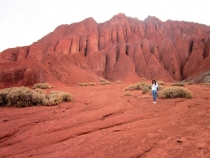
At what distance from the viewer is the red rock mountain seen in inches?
1078

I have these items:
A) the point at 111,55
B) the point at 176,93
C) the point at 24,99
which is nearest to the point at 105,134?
the point at 24,99

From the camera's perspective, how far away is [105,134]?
553 centimetres

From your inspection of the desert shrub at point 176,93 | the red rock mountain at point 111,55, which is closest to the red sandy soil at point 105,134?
the desert shrub at point 176,93

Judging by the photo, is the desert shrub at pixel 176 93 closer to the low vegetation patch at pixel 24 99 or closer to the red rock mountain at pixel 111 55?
the low vegetation patch at pixel 24 99

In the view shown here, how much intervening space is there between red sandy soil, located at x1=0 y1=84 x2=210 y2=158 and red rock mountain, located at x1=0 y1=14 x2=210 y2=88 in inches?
750

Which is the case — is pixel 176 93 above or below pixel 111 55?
below

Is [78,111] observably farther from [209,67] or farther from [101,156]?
[209,67]

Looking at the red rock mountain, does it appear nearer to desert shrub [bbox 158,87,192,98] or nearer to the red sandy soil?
desert shrub [bbox 158,87,192,98]

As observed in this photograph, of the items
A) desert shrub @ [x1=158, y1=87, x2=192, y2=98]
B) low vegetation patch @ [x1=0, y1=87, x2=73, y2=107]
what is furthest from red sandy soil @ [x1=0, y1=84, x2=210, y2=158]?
desert shrub @ [x1=158, y1=87, x2=192, y2=98]

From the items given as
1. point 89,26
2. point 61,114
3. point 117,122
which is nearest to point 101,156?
point 117,122

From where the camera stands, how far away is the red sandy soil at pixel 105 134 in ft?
14.2

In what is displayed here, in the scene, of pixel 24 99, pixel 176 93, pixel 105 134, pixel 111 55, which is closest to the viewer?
pixel 105 134

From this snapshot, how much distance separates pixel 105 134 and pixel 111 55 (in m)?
49.5

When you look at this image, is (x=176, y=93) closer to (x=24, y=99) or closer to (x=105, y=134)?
(x=105, y=134)
